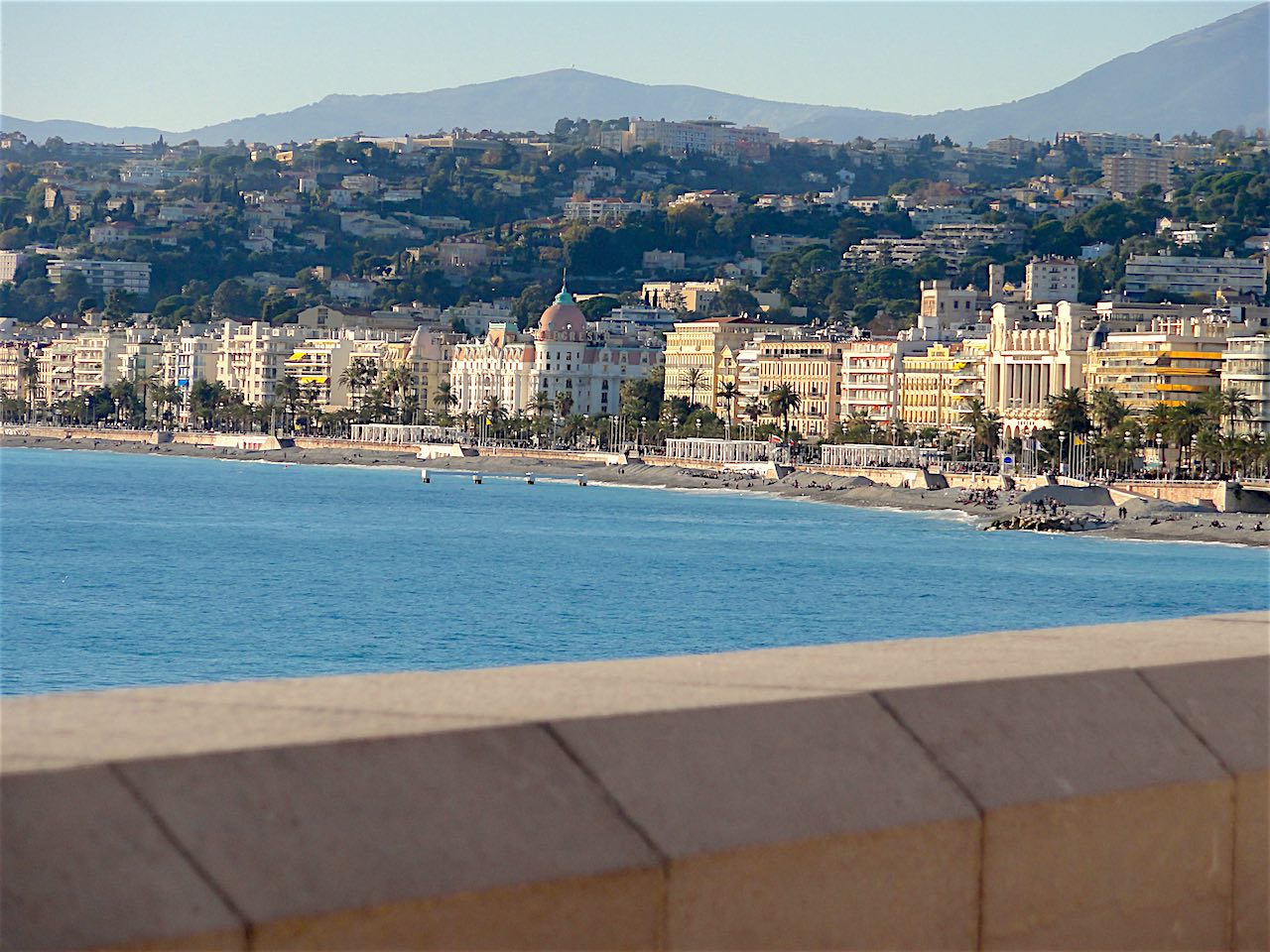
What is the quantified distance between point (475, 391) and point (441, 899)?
156 metres

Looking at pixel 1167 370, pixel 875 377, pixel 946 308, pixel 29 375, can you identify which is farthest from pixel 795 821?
pixel 29 375

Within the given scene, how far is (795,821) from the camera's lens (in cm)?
276

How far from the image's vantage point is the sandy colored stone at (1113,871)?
118 inches

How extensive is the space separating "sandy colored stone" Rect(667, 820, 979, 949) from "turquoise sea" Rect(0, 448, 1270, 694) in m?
23.2

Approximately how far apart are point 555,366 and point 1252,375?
191 ft

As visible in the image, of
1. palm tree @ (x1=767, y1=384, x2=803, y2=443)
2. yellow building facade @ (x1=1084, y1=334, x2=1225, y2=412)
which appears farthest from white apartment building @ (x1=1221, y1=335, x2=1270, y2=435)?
palm tree @ (x1=767, y1=384, x2=803, y2=443)

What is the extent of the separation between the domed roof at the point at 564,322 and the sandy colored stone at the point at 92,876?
5972 inches

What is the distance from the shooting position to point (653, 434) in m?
136

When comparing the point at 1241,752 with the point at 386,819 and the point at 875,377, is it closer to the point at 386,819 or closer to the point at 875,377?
the point at 386,819

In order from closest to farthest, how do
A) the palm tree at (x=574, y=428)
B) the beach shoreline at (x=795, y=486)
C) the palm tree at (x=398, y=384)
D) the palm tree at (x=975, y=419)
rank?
1. the beach shoreline at (x=795, y=486)
2. the palm tree at (x=975, y=419)
3. the palm tree at (x=574, y=428)
4. the palm tree at (x=398, y=384)

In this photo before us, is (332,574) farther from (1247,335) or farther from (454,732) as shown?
(1247,335)

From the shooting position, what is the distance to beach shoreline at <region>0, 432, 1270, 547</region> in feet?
253

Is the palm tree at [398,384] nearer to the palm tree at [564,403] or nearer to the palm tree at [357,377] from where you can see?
the palm tree at [357,377]

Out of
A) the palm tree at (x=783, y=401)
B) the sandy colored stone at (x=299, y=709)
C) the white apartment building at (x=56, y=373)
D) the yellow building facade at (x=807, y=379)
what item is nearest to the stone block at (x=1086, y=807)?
the sandy colored stone at (x=299, y=709)
